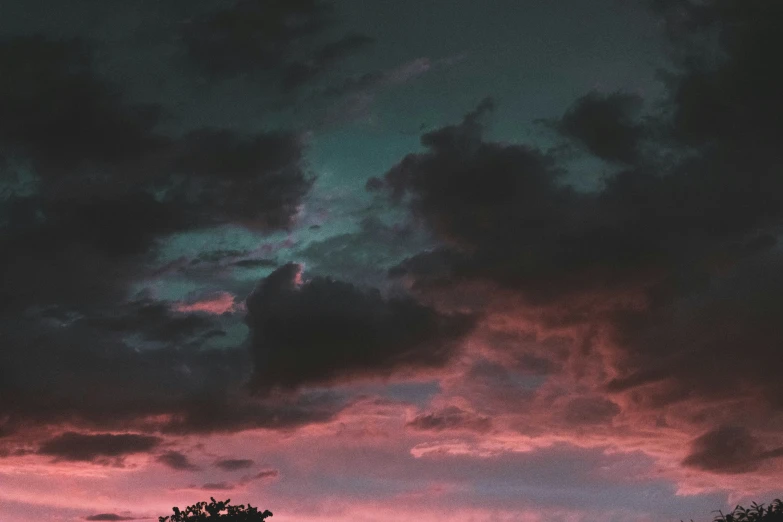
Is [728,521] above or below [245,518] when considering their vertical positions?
below

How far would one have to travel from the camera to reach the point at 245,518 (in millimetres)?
65250

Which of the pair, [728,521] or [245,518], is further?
[245,518]

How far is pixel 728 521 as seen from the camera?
30.6 metres

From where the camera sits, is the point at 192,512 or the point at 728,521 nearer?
the point at 728,521

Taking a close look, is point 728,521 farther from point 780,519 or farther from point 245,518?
point 245,518

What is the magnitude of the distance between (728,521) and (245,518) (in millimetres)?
43269

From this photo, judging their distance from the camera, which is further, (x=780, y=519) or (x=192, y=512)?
(x=192, y=512)

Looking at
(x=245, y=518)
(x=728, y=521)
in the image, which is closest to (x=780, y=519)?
(x=728, y=521)

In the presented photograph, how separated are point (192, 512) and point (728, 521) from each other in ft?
150

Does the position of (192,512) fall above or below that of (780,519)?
above

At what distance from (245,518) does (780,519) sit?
148 feet

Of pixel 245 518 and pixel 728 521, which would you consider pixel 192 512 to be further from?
pixel 728 521

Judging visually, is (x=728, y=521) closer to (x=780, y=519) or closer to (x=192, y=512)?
(x=780, y=519)

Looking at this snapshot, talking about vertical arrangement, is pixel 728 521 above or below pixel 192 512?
below
